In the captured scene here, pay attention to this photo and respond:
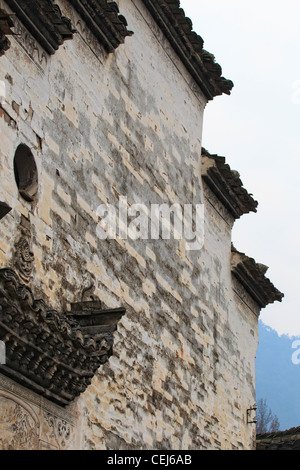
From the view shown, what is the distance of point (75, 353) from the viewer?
918cm

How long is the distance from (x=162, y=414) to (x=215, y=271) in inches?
148

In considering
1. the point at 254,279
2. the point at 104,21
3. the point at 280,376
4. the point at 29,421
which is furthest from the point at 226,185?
the point at 280,376

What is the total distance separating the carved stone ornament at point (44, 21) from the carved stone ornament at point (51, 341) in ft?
8.96

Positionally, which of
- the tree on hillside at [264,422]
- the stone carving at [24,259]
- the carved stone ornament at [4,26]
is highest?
the tree on hillside at [264,422]

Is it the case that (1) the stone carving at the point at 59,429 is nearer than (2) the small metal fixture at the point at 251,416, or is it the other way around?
(1) the stone carving at the point at 59,429

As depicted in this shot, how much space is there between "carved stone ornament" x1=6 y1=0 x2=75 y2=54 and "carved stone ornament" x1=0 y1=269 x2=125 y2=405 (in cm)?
273

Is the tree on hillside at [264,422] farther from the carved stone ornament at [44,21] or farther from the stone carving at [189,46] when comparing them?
the carved stone ornament at [44,21]

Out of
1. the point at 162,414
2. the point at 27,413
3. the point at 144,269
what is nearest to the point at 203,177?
the point at 144,269

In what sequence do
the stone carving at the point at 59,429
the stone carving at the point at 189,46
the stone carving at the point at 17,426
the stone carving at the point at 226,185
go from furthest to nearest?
1. the stone carving at the point at 226,185
2. the stone carving at the point at 189,46
3. the stone carving at the point at 59,429
4. the stone carving at the point at 17,426

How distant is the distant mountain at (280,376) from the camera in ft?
438

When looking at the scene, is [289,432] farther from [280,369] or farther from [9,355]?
[280,369]

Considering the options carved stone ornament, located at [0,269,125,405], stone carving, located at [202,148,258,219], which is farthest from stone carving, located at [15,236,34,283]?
stone carving, located at [202,148,258,219]

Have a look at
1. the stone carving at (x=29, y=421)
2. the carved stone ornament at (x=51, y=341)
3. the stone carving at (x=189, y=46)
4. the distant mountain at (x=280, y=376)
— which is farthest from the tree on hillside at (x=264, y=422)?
the distant mountain at (x=280, y=376)

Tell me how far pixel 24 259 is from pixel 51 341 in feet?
2.74
